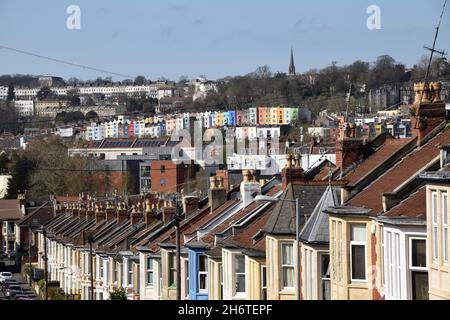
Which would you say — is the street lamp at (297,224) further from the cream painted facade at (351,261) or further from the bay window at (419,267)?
the bay window at (419,267)

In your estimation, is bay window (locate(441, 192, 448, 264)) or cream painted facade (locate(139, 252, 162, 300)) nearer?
bay window (locate(441, 192, 448, 264))

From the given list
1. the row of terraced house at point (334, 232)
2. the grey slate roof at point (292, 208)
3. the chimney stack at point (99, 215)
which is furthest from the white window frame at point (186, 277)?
the chimney stack at point (99, 215)

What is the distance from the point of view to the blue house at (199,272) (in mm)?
35062

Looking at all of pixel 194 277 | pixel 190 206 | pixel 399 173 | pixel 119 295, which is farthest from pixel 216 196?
pixel 399 173

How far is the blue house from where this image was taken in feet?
115

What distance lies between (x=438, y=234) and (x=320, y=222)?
7.30 m

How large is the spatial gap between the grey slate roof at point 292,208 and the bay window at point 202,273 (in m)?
7.11

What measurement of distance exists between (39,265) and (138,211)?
27694mm

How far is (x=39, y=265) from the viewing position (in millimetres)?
82000

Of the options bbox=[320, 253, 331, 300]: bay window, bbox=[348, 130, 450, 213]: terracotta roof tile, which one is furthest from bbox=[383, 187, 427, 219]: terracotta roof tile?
bbox=[320, 253, 331, 300]: bay window

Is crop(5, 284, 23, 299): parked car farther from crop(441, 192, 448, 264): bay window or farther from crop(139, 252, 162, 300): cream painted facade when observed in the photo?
crop(441, 192, 448, 264): bay window
